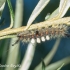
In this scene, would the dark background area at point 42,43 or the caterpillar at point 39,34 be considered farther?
the dark background area at point 42,43

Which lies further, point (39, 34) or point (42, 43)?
point (42, 43)

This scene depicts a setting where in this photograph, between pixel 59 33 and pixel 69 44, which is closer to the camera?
pixel 59 33

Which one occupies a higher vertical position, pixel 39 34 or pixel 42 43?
pixel 42 43

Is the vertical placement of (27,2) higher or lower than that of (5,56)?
higher

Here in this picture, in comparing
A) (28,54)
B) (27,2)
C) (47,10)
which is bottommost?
(28,54)

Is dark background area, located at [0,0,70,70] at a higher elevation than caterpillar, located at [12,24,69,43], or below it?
higher

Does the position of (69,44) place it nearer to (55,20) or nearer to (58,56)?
(58,56)

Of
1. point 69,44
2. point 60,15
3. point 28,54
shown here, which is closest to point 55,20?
point 60,15

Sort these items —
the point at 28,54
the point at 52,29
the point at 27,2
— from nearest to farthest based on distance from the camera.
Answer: the point at 52,29 < the point at 28,54 < the point at 27,2

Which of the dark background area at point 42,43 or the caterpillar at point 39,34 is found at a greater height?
the dark background area at point 42,43

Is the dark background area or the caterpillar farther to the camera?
the dark background area

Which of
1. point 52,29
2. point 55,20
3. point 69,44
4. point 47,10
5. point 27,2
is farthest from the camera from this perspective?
point 69,44
